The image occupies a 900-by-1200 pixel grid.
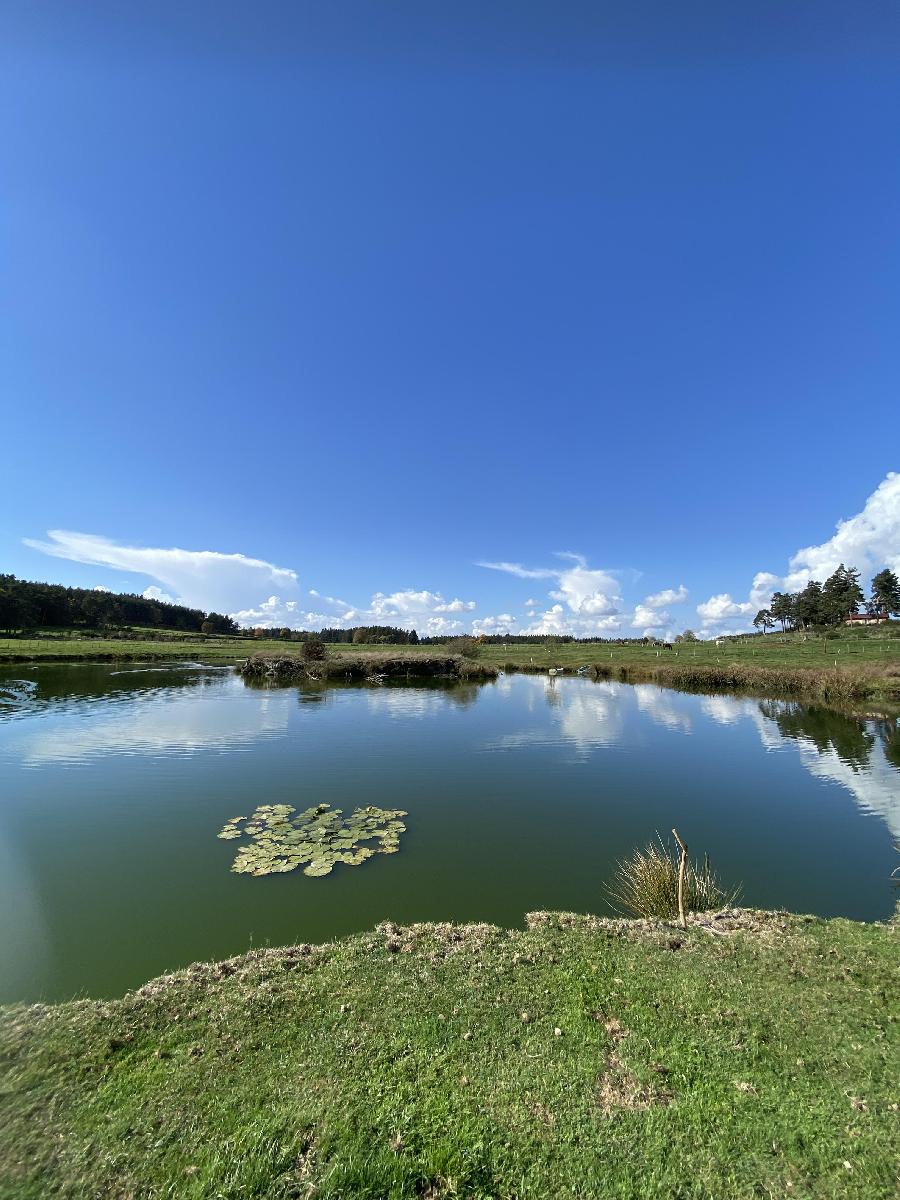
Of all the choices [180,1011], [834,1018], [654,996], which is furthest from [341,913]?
[834,1018]

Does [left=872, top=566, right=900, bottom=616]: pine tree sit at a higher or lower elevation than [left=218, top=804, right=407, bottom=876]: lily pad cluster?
higher

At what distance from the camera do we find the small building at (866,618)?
9816 centimetres

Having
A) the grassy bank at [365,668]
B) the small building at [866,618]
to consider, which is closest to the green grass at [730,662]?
the grassy bank at [365,668]

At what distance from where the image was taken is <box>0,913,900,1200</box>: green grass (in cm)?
361

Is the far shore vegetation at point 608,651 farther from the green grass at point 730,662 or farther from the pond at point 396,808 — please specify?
the pond at point 396,808

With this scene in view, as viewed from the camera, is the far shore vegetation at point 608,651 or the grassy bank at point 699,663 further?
the far shore vegetation at point 608,651

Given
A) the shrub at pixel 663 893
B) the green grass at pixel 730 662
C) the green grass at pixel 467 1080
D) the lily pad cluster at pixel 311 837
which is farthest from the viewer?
the green grass at pixel 730 662

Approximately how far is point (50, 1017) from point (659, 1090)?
6.33 metres

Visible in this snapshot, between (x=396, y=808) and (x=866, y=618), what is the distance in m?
132

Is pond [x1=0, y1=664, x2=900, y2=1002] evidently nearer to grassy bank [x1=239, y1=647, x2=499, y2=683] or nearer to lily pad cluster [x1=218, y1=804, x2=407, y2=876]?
lily pad cluster [x1=218, y1=804, x2=407, y2=876]

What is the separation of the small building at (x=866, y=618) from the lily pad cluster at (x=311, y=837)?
369ft

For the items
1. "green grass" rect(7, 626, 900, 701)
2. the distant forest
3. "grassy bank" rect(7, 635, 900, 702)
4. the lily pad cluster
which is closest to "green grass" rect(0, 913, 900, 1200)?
the lily pad cluster

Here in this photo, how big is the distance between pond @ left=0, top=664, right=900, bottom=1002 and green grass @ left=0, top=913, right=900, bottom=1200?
91.9 inches

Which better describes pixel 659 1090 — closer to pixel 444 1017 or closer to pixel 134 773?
pixel 444 1017
